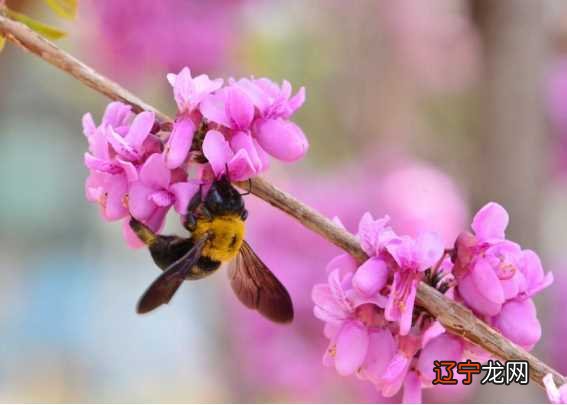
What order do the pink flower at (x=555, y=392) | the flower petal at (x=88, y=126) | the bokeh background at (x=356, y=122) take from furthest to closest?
the bokeh background at (x=356, y=122) → the flower petal at (x=88, y=126) → the pink flower at (x=555, y=392)

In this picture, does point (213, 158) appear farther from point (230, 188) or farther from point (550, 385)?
point (550, 385)

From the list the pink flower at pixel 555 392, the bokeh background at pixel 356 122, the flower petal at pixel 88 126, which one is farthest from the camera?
the bokeh background at pixel 356 122

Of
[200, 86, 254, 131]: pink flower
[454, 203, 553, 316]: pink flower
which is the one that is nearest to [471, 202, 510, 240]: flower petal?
[454, 203, 553, 316]: pink flower

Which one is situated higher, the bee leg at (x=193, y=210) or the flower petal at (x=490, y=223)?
the flower petal at (x=490, y=223)

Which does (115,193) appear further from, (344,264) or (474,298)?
(474,298)

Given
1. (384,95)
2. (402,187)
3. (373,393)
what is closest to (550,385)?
(373,393)

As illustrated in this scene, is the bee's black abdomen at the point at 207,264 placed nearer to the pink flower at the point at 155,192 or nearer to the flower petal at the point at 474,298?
the pink flower at the point at 155,192

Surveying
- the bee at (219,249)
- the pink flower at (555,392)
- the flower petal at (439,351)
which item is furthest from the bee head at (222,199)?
the pink flower at (555,392)
